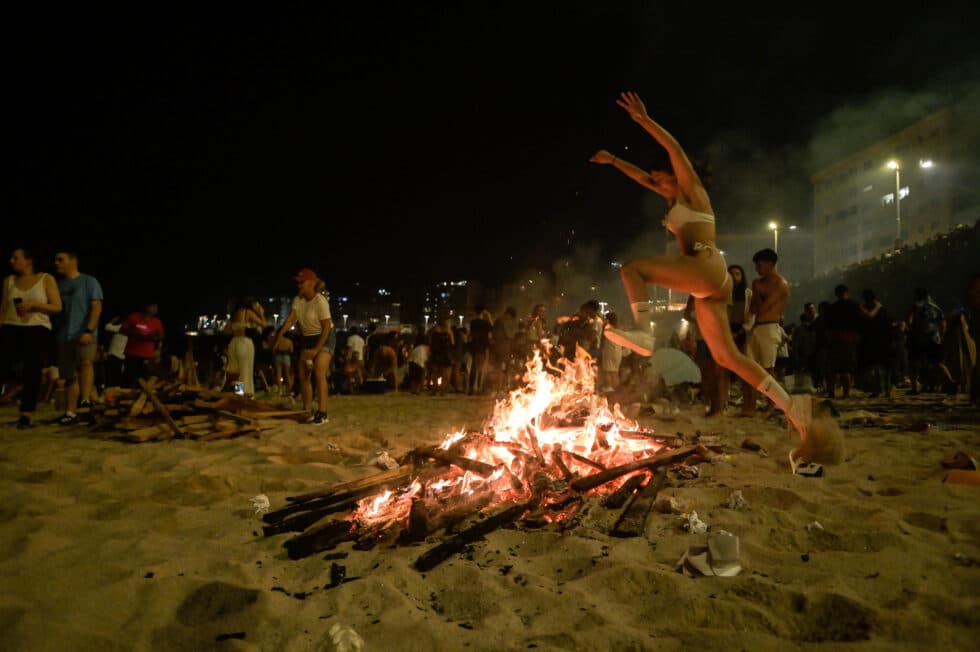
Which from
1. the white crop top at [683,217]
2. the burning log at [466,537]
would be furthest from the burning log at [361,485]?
the white crop top at [683,217]

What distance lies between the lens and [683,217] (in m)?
4.28

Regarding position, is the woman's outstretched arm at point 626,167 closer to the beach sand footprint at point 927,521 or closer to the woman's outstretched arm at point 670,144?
the woman's outstretched arm at point 670,144

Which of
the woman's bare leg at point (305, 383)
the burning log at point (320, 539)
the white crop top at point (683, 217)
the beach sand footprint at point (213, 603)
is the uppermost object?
the white crop top at point (683, 217)

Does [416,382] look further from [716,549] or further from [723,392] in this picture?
[716,549]

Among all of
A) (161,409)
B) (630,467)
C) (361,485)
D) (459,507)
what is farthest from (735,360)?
(161,409)

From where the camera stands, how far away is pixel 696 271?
161 inches

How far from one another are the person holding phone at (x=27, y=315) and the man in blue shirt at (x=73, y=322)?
0.99ft

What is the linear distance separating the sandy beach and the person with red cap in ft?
9.37

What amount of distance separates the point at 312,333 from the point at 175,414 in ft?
6.11

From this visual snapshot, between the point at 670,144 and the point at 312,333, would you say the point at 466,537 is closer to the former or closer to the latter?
the point at 670,144

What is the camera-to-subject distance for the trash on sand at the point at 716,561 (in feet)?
7.85

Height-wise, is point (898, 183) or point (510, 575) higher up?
point (898, 183)

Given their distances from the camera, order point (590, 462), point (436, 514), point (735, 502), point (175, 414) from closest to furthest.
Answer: point (436, 514) < point (735, 502) < point (590, 462) < point (175, 414)

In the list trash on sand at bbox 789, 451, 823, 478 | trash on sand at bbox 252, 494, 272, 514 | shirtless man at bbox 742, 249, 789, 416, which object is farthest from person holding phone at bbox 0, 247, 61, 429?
shirtless man at bbox 742, 249, 789, 416
